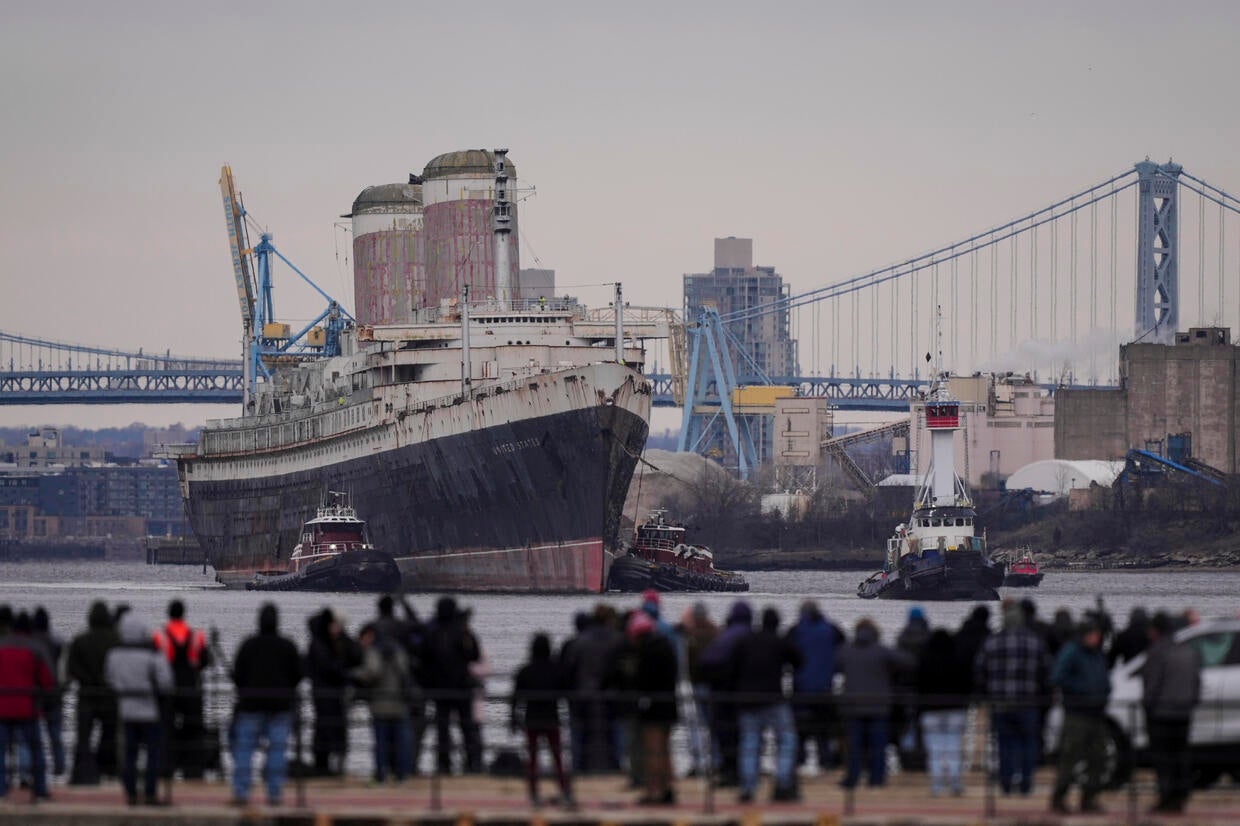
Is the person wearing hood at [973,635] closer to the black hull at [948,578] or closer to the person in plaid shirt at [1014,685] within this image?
the person in plaid shirt at [1014,685]

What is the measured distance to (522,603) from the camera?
72125 millimetres

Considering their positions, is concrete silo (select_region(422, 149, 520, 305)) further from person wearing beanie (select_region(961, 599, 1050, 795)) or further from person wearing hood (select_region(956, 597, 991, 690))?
person wearing beanie (select_region(961, 599, 1050, 795))

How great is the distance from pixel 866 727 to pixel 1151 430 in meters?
138

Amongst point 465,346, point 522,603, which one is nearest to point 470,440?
point 465,346

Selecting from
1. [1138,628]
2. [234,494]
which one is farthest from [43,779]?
[234,494]

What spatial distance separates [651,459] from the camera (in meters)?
177

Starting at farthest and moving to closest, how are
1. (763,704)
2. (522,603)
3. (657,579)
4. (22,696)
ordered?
(657,579)
(522,603)
(22,696)
(763,704)

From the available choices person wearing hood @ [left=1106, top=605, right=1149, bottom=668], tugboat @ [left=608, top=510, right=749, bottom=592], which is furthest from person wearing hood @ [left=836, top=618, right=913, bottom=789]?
tugboat @ [left=608, top=510, right=749, bottom=592]

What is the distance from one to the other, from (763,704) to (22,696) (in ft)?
19.9

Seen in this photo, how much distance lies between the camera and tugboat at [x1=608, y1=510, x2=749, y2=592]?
86.1m

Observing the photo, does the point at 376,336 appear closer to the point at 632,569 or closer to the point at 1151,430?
the point at 632,569

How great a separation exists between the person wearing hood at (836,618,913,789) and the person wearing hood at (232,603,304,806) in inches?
178

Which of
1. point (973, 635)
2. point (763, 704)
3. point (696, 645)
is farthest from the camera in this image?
point (696, 645)

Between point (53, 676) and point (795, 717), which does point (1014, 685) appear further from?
point (53, 676)
